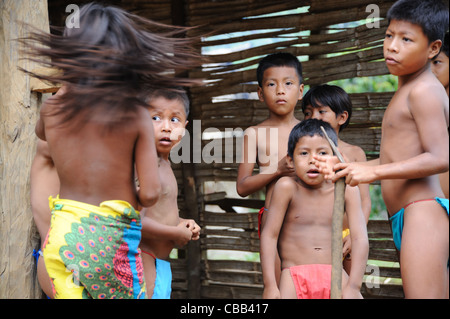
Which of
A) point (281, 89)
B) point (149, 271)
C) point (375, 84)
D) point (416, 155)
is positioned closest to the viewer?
point (416, 155)

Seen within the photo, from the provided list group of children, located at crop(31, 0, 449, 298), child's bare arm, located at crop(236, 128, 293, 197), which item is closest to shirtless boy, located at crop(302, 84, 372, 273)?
group of children, located at crop(31, 0, 449, 298)

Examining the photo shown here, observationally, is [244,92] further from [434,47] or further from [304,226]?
[434,47]

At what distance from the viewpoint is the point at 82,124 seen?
2486 mm

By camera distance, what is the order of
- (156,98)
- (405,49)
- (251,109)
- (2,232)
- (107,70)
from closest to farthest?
(107,70)
(405,49)
(2,232)
(156,98)
(251,109)

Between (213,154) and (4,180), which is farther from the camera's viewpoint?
(213,154)

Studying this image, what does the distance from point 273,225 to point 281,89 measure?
1.08 m

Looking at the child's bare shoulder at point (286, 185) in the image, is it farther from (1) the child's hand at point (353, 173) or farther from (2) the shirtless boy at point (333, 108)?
(2) the shirtless boy at point (333, 108)

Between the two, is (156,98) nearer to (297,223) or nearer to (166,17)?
(297,223)

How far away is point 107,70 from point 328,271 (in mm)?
1647

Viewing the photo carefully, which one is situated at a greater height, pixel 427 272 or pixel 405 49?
pixel 405 49

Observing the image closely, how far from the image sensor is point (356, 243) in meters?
3.04

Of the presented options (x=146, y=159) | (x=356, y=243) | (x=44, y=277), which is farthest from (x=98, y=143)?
(x=356, y=243)

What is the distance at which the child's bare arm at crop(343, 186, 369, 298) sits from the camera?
292cm
